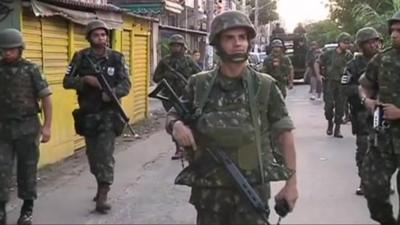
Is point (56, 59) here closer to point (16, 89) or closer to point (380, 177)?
point (16, 89)

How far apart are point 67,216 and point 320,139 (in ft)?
21.4

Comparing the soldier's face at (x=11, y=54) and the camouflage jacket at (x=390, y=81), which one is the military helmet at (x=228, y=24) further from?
the soldier's face at (x=11, y=54)

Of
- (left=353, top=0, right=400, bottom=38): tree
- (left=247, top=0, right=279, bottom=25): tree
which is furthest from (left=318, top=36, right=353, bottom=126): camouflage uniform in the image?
(left=247, top=0, right=279, bottom=25): tree

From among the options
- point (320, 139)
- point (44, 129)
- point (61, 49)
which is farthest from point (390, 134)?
point (320, 139)

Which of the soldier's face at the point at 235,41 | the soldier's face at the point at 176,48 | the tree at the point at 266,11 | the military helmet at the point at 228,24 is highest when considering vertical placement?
the tree at the point at 266,11

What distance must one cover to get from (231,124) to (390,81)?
188 cm

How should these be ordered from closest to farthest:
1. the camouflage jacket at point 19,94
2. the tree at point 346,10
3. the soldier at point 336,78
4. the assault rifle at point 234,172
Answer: the assault rifle at point 234,172 < the camouflage jacket at point 19,94 < the soldier at point 336,78 < the tree at point 346,10

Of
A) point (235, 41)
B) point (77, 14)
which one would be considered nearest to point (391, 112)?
point (235, 41)

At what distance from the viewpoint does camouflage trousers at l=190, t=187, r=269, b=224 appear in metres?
3.50

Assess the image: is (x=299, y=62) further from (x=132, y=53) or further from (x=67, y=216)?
(x=67, y=216)

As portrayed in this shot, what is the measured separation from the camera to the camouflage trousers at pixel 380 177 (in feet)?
16.1

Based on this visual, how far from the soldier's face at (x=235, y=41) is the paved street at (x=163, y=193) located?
9.63ft

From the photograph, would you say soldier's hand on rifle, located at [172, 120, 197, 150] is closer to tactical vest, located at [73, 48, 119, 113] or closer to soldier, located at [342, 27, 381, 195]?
tactical vest, located at [73, 48, 119, 113]

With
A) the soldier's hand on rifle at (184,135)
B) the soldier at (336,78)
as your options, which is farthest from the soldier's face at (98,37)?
the soldier at (336,78)
